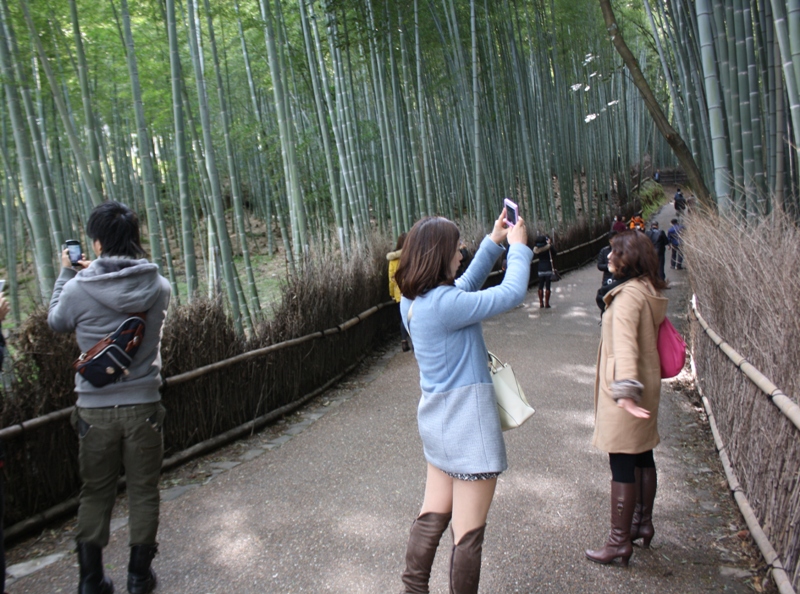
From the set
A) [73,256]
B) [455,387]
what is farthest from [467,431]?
[73,256]

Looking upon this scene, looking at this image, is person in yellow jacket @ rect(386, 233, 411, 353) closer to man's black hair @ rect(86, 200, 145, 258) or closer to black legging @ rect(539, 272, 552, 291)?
black legging @ rect(539, 272, 552, 291)

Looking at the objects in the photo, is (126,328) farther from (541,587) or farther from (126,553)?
(541,587)

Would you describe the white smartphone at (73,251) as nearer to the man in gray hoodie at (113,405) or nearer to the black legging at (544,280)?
the man in gray hoodie at (113,405)

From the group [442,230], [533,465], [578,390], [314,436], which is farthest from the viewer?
[578,390]

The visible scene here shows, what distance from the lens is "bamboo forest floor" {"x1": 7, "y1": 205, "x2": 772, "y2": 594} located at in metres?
2.35

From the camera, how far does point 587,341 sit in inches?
271

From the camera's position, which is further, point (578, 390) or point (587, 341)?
point (587, 341)

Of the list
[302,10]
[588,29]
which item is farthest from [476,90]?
[588,29]

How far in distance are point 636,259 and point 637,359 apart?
375 millimetres

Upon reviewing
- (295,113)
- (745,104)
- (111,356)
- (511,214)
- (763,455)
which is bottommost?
(763,455)

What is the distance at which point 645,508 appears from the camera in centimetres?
249

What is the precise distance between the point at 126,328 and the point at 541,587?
171 cm

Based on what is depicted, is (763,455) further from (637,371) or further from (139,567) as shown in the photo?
(139,567)

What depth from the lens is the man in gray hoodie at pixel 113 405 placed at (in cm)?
217
